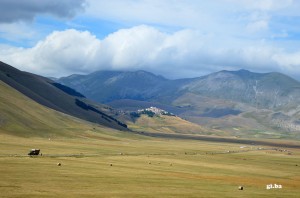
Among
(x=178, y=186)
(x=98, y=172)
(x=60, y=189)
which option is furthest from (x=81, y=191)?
(x=98, y=172)

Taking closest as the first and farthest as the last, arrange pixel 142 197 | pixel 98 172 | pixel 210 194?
pixel 142 197
pixel 210 194
pixel 98 172

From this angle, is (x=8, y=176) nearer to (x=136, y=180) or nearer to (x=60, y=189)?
Result: (x=60, y=189)

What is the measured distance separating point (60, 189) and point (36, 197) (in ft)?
23.6

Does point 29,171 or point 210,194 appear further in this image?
point 29,171

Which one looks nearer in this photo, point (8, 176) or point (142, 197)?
point (142, 197)

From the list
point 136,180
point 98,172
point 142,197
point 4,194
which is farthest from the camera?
point 98,172

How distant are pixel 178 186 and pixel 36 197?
2630 centimetres

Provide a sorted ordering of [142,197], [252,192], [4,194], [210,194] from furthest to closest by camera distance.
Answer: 1. [252,192]
2. [210,194]
3. [142,197]
4. [4,194]

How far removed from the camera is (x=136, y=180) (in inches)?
3024

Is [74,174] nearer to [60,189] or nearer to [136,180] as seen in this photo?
[136,180]

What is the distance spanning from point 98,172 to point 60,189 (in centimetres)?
2484

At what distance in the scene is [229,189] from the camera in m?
73.7

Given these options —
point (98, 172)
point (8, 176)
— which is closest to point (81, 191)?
point (8, 176)

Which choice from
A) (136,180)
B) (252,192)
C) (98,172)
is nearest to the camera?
(252,192)
